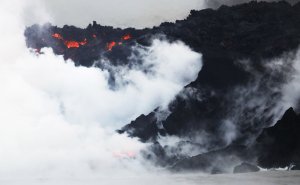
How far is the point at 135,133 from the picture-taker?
196375 millimetres

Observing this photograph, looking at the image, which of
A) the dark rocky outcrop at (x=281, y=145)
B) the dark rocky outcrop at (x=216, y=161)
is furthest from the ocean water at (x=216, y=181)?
the dark rocky outcrop at (x=216, y=161)

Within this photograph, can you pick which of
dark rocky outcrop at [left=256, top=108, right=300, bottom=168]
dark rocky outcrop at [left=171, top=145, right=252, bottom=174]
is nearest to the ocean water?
dark rocky outcrop at [left=256, top=108, right=300, bottom=168]

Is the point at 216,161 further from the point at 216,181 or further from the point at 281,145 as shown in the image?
the point at 216,181

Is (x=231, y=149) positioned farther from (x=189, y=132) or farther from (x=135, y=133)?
(x=135, y=133)

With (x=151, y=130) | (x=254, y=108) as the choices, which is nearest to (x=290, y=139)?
(x=254, y=108)

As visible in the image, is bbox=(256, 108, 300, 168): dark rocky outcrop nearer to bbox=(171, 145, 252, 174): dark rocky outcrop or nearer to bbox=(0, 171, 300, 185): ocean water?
bbox=(171, 145, 252, 174): dark rocky outcrop

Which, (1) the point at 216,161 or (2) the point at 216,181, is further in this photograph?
(1) the point at 216,161

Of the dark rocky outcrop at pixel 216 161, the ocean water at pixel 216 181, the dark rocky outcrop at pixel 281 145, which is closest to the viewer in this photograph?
the ocean water at pixel 216 181

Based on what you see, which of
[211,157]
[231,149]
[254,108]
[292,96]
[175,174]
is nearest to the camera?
[175,174]

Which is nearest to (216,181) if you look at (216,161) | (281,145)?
(216,161)

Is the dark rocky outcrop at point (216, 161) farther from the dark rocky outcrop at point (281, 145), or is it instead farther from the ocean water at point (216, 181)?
the ocean water at point (216, 181)

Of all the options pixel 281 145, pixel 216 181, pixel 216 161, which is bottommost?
pixel 216 181

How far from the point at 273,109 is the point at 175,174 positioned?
78.6 meters

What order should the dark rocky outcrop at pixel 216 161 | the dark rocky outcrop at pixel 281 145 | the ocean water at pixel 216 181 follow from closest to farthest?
the ocean water at pixel 216 181 → the dark rocky outcrop at pixel 281 145 → the dark rocky outcrop at pixel 216 161
